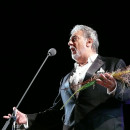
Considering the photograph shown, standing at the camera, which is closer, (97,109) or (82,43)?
(97,109)

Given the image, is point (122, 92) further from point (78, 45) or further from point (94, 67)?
point (78, 45)

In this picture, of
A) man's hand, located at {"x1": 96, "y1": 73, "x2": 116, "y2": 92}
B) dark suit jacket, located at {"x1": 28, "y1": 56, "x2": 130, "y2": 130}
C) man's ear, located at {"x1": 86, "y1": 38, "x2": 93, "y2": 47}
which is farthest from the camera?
man's ear, located at {"x1": 86, "y1": 38, "x2": 93, "y2": 47}

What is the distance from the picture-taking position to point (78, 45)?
250 centimetres

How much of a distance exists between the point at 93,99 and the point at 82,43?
0.68 metres

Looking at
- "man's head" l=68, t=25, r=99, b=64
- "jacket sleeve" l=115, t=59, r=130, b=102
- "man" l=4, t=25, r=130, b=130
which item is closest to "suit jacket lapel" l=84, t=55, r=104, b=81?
"man" l=4, t=25, r=130, b=130

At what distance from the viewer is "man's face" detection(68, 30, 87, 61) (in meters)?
2.47

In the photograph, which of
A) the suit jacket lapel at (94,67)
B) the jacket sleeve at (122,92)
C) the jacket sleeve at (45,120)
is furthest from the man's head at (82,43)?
the jacket sleeve at (122,92)

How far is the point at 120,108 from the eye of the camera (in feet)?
6.75

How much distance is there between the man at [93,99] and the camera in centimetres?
185

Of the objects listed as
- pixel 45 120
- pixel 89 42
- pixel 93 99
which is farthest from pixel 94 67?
pixel 45 120

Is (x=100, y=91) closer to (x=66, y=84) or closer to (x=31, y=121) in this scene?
→ (x=66, y=84)

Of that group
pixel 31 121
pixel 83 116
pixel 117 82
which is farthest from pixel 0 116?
pixel 117 82

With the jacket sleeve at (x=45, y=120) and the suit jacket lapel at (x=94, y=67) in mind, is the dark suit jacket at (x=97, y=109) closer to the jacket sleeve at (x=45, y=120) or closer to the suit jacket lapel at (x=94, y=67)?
the suit jacket lapel at (x=94, y=67)

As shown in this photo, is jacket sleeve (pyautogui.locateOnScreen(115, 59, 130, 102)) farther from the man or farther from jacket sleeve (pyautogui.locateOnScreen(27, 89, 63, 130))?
jacket sleeve (pyautogui.locateOnScreen(27, 89, 63, 130))
